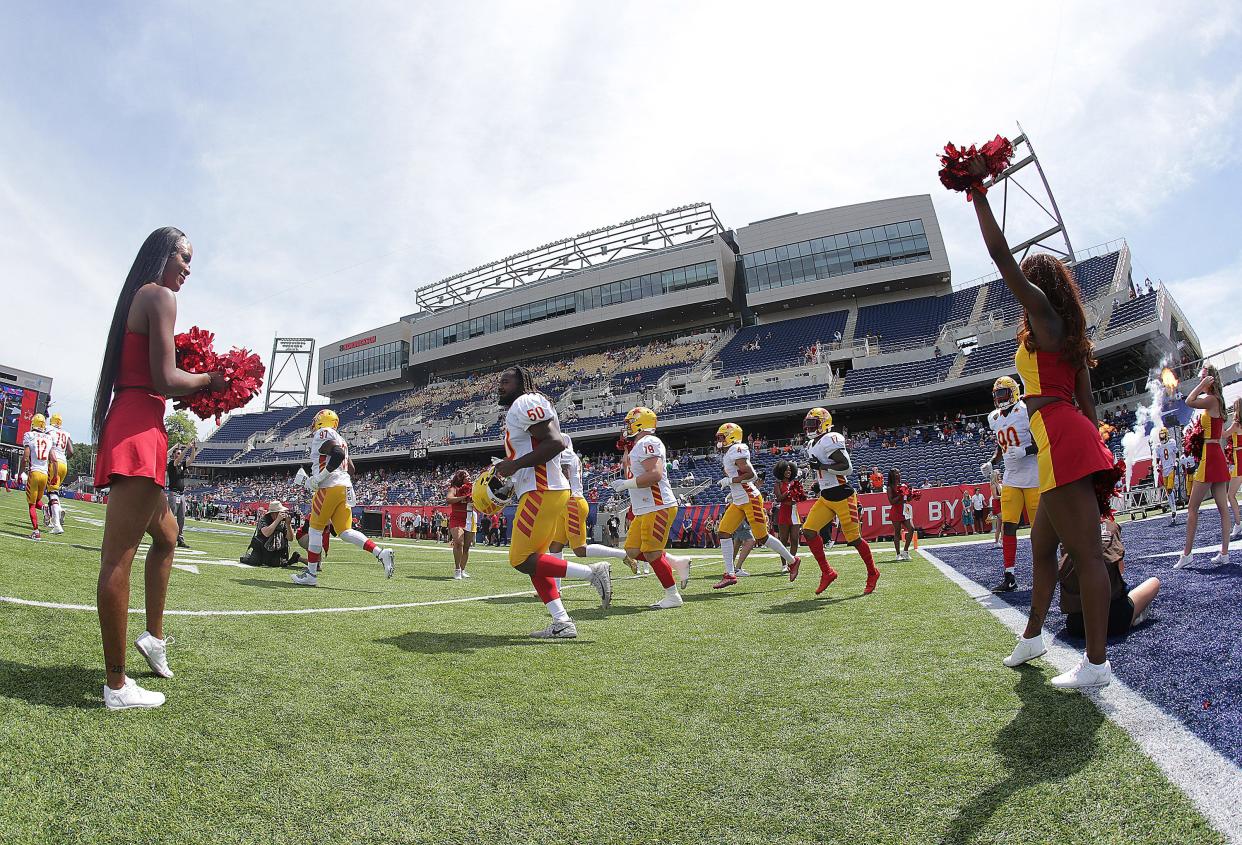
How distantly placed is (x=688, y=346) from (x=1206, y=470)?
128 feet

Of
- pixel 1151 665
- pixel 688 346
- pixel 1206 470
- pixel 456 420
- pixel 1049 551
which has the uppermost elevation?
pixel 688 346

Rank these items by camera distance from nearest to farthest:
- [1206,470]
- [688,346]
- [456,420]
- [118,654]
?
[118,654] < [1206,470] < [688,346] < [456,420]

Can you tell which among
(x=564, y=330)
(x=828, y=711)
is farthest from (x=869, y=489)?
(x=564, y=330)

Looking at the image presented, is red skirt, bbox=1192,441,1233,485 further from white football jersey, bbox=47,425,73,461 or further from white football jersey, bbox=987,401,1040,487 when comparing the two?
white football jersey, bbox=47,425,73,461

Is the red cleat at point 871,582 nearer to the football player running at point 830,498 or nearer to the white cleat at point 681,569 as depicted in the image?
the football player running at point 830,498

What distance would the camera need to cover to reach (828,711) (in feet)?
9.46

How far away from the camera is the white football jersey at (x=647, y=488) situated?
23.7 ft

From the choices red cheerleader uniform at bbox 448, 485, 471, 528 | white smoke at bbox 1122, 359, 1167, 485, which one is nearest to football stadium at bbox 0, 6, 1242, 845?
red cheerleader uniform at bbox 448, 485, 471, 528

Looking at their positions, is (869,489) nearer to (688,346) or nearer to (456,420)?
(688,346)

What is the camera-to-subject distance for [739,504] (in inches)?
342

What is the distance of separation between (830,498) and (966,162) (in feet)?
15.9

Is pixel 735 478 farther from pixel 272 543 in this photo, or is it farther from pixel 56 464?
pixel 56 464

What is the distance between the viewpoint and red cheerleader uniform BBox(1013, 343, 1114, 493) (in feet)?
9.63

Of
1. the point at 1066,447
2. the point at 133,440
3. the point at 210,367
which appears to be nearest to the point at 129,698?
the point at 133,440
